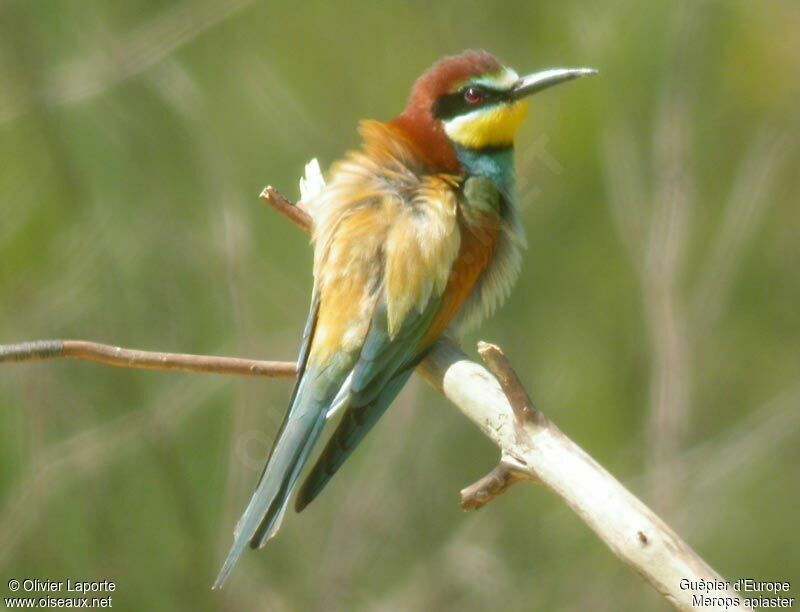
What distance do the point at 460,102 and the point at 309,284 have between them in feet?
4.47

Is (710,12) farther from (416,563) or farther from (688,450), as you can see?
(416,563)

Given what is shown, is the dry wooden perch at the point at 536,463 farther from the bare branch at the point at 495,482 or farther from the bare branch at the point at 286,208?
the bare branch at the point at 286,208

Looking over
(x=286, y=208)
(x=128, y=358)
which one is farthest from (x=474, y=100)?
(x=128, y=358)

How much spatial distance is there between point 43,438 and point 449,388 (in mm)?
1560

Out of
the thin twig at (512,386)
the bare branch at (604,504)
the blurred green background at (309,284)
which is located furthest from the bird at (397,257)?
the blurred green background at (309,284)

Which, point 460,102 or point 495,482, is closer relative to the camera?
point 495,482

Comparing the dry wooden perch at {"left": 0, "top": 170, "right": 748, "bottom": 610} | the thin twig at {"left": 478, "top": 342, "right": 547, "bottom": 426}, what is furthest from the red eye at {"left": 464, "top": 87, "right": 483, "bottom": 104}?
the thin twig at {"left": 478, "top": 342, "right": 547, "bottom": 426}

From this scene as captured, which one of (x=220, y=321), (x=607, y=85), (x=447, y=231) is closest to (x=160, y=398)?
(x=220, y=321)

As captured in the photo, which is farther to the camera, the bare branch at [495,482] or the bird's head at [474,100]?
the bird's head at [474,100]

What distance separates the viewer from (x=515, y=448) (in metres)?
1.76

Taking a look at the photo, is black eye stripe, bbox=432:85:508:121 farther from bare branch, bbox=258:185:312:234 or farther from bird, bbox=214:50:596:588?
bare branch, bbox=258:185:312:234

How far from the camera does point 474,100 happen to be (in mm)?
2795

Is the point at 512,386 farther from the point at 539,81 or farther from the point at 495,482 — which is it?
the point at 539,81

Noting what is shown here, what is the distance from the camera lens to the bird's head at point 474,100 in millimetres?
2771
